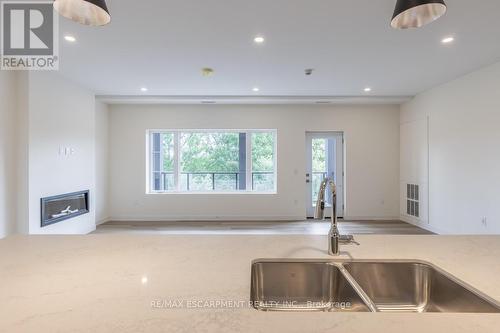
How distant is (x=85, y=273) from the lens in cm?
94

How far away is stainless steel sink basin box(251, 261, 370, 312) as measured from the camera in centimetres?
109

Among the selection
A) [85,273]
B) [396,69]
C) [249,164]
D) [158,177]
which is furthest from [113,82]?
[396,69]

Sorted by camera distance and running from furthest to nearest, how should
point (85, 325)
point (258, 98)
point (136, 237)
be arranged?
point (258, 98), point (136, 237), point (85, 325)

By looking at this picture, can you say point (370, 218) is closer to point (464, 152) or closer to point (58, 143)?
point (464, 152)

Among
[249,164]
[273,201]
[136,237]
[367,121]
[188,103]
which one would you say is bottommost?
[273,201]

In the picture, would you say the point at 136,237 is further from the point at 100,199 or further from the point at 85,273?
the point at 100,199

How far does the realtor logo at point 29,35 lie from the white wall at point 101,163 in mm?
1820

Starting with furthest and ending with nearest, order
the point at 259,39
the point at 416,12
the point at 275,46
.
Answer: the point at 275,46 → the point at 259,39 → the point at 416,12

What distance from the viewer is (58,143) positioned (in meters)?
3.98

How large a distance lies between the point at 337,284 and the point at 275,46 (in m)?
2.67

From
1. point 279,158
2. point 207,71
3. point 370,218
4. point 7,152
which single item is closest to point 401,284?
point 207,71

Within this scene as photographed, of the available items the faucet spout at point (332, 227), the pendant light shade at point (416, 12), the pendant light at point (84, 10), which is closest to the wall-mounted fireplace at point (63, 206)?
the pendant light at point (84, 10)

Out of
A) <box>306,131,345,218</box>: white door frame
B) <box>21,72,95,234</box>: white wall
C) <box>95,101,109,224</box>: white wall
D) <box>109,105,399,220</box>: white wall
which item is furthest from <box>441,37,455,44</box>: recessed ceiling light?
<box>95,101,109,224</box>: white wall

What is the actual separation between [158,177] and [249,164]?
6.83ft
